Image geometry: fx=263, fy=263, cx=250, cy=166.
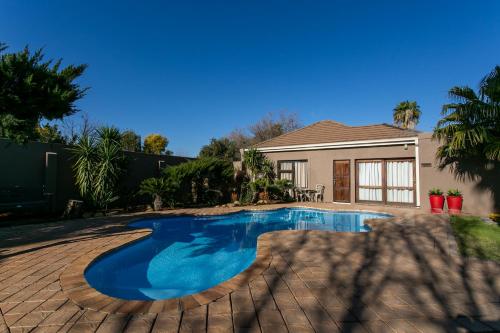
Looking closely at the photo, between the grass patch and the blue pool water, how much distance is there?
2.56m

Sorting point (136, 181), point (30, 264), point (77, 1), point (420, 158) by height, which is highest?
point (77, 1)

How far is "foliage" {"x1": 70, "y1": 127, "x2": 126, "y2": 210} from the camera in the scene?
9.47 m

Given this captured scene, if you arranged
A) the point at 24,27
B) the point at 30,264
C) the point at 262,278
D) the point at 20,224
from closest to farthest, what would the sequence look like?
the point at 262,278, the point at 30,264, the point at 20,224, the point at 24,27

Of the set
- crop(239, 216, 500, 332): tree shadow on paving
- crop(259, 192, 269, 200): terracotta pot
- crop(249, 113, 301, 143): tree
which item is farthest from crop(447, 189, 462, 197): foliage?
crop(249, 113, 301, 143): tree

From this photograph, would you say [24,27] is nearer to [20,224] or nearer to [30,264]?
[20,224]

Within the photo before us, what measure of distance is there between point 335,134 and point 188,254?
10177 millimetres

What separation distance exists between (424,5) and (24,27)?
15011mm

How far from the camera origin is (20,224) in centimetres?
734

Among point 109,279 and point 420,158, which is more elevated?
point 420,158

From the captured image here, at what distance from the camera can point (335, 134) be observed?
13.5 meters

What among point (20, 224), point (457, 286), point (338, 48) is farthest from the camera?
point (338, 48)

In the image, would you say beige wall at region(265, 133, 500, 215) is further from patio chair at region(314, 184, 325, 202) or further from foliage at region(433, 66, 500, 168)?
foliage at region(433, 66, 500, 168)

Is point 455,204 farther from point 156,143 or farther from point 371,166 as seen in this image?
point 156,143

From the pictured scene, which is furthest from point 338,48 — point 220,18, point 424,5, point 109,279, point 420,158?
point 109,279
